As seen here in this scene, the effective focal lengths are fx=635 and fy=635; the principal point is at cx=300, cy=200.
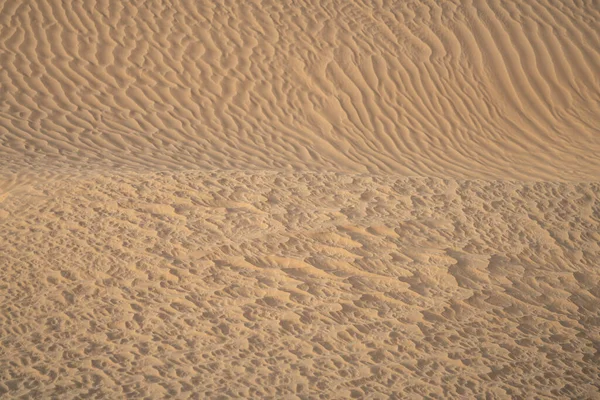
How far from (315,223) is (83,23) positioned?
24.1 ft

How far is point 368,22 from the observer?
10.6 metres

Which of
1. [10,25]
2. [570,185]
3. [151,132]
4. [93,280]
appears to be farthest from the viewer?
[10,25]

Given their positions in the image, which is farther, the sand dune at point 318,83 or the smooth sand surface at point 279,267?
the sand dune at point 318,83

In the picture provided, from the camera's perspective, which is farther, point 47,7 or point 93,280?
point 47,7

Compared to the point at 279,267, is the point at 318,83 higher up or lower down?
higher up

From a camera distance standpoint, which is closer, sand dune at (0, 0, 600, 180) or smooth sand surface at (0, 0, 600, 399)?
smooth sand surface at (0, 0, 600, 399)

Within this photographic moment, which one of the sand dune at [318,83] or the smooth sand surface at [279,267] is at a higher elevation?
the sand dune at [318,83]

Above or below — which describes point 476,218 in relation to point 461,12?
below

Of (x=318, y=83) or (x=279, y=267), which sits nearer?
(x=279, y=267)

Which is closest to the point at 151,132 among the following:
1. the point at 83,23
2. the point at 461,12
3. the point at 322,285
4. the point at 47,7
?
the point at 83,23

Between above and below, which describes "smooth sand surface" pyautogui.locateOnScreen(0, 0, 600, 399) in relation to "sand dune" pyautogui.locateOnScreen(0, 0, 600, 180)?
below

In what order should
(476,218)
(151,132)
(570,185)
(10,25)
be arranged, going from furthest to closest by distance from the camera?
1. (10,25)
2. (151,132)
3. (570,185)
4. (476,218)

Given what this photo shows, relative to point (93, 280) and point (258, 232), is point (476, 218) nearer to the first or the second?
point (258, 232)

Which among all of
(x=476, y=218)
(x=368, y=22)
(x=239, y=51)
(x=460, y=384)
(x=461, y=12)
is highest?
(x=461, y=12)
